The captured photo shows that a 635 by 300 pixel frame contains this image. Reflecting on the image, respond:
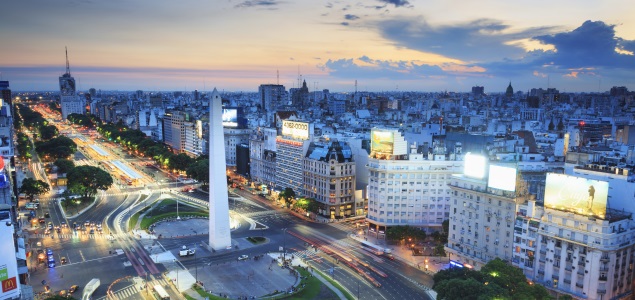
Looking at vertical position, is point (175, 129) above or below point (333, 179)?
above

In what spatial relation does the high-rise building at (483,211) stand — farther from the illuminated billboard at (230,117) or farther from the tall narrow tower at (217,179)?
the illuminated billboard at (230,117)

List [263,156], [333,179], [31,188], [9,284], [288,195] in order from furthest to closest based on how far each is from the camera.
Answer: [263,156] → [288,195] → [31,188] → [333,179] → [9,284]

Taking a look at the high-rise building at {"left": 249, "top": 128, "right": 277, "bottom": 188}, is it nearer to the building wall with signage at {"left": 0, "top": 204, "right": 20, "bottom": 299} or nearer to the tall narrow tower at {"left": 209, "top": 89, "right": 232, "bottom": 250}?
the tall narrow tower at {"left": 209, "top": 89, "right": 232, "bottom": 250}

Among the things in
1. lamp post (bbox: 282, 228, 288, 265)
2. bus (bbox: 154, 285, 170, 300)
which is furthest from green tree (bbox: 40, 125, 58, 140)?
bus (bbox: 154, 285, 170, 300)

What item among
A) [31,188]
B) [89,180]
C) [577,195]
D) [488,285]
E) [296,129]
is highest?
[296,129]

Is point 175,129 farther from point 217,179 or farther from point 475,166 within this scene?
point 475,166

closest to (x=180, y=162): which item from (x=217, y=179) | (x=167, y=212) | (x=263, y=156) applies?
(x=263, y=156)

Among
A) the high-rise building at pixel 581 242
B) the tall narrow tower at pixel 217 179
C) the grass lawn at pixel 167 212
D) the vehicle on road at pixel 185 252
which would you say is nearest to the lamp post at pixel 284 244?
the tall narrow tower at pixel 217 179
